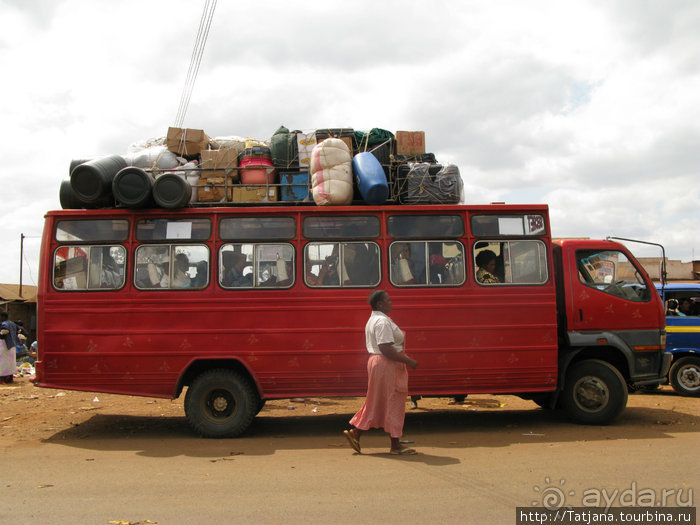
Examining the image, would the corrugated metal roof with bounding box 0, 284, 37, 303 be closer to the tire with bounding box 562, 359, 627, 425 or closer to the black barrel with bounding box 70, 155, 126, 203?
the black barrel with bounding box 70, 155, 126, 203

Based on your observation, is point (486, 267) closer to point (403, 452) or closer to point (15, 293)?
point (403, 452)

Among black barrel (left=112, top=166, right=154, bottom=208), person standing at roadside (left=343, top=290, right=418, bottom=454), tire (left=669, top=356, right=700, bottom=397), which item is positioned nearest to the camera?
person standing at roadside (left=343, top=290, right=418, bottom=454)

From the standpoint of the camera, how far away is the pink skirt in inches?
244

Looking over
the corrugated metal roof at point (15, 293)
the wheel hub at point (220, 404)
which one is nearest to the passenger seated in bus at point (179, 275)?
the wheel hub at point (220, 404)

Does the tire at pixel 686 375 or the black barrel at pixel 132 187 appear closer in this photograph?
the black barrel at pixel 132 187

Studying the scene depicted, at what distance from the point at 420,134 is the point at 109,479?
19.7ft

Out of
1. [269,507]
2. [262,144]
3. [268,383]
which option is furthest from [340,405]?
[269,507]

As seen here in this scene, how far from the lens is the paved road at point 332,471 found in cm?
450

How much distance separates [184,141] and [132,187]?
149cm

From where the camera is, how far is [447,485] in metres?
5.09

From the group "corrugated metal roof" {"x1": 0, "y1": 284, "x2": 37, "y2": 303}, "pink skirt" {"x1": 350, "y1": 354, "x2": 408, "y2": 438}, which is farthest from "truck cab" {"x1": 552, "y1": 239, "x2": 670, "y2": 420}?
"corrugated metal roof" {"x1": 0, "y1": 284, "x2": 37, "y2": 303}

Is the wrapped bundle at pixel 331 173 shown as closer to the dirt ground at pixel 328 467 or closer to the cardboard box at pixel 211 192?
the cardboard box at pixel 211 192

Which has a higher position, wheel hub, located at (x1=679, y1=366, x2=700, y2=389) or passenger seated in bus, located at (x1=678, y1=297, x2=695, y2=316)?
passenger seated in bus, located at (x1=678, y1=297, x2=695, y2=316)

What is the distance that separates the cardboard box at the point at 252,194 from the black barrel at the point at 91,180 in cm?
165
